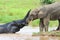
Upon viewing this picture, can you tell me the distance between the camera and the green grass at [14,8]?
26.1m

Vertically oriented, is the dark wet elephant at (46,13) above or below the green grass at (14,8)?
above

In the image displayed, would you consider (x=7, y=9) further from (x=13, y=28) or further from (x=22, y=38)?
(x=22, y=38)

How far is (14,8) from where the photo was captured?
97.5 feet

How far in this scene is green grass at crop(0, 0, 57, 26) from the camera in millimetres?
26066

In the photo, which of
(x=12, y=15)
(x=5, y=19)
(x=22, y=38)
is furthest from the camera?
(x=12, y=15)

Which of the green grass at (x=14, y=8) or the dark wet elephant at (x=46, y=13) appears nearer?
the dark wet elephant at (x=46, y=13)

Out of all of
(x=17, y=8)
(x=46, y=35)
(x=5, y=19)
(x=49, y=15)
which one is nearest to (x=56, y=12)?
(x=49, y=15)

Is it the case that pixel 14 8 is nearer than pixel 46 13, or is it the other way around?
pixel 46 13

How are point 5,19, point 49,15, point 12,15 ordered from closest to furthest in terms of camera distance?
point 49,15, point 5,19, point 12,15

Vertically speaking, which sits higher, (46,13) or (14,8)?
(46,13)

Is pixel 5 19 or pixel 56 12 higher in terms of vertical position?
pixel 56 12

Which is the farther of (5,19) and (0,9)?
(0,9)

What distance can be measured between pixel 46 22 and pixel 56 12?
0.63m

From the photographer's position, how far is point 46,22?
1717cm
